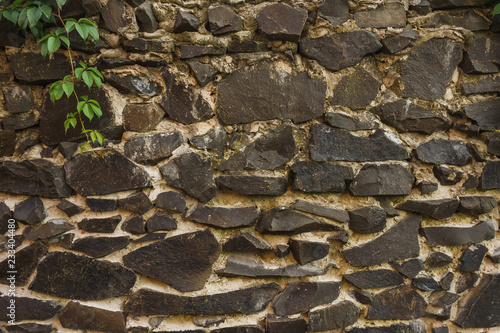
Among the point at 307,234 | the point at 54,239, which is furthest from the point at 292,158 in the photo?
the point at 54,239

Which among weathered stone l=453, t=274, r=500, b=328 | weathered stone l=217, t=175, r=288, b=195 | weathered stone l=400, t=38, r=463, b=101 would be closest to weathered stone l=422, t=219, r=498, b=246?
weathered stone l=453, t=274, r=500, b=328

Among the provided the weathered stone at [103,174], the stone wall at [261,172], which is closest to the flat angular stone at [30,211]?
the stone wall at [261,172]

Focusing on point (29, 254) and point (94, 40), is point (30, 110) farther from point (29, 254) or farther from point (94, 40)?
point (29, 254)

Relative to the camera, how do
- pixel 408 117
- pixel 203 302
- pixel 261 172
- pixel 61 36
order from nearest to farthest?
pixel 61 36, pixel 203 302, pixel 261 172, pixel 408 117

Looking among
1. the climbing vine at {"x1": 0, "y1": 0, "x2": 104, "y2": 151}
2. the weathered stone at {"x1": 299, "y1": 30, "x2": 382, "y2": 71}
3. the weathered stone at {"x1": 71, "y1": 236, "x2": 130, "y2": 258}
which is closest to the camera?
the climbing vine at {"x1": 0, "y1": 0, "x2": 104, "y2": 151}

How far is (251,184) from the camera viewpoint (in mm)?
1767

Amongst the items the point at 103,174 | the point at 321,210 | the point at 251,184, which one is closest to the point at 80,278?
the point at 103,174

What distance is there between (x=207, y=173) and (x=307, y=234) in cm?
54

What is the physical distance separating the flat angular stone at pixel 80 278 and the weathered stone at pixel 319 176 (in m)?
0.84

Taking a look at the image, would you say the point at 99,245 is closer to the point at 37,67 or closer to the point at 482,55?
the point at 37,67

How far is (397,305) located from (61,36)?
6.21 ft

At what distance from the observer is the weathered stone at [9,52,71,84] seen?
166 cm

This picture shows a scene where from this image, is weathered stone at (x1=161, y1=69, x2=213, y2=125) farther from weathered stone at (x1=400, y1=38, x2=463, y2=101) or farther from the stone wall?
weathered stone at (x1=400, y1=38, x2=463, y2=101)

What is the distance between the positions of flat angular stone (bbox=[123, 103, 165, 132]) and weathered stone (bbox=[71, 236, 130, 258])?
48 centimetres
